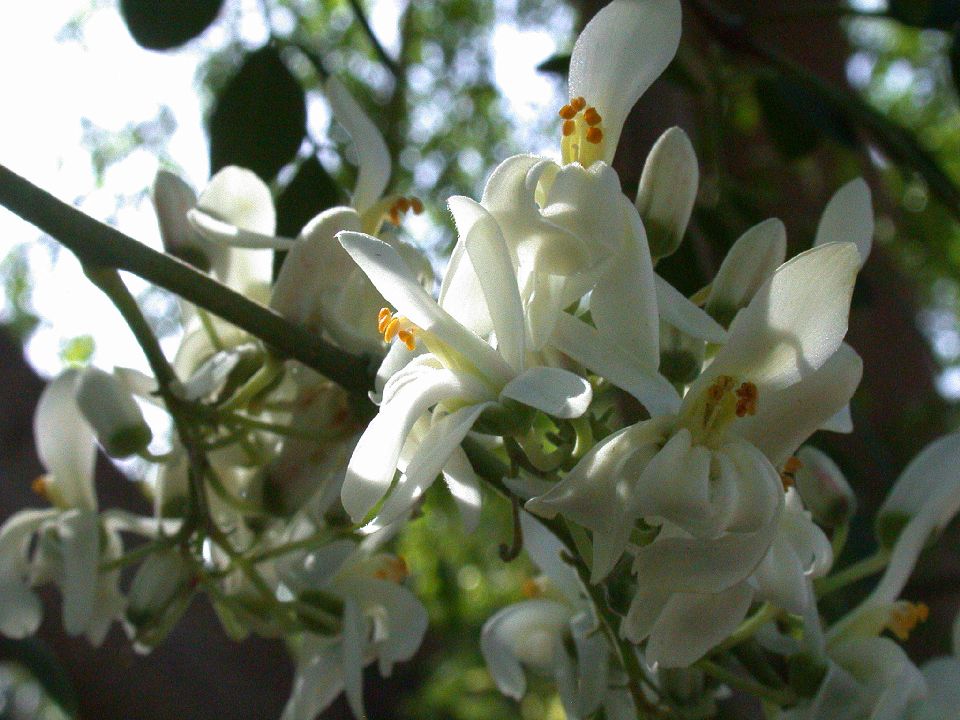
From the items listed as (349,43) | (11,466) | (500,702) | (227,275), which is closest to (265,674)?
(11,466)

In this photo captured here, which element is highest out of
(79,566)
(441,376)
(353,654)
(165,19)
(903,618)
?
(165,19)

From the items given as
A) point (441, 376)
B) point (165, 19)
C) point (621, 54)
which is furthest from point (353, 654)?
point (165, 19)

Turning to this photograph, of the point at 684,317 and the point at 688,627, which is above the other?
the point at 684,317

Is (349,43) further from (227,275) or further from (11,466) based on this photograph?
(227,275)

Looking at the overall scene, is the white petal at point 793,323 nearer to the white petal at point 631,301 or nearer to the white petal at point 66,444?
the white petal at point 631,301

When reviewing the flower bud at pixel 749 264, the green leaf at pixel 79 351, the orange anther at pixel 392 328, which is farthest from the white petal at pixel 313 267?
the green leaf at pixel 79 351

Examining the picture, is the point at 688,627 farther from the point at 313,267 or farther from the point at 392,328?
the point at 313,267
